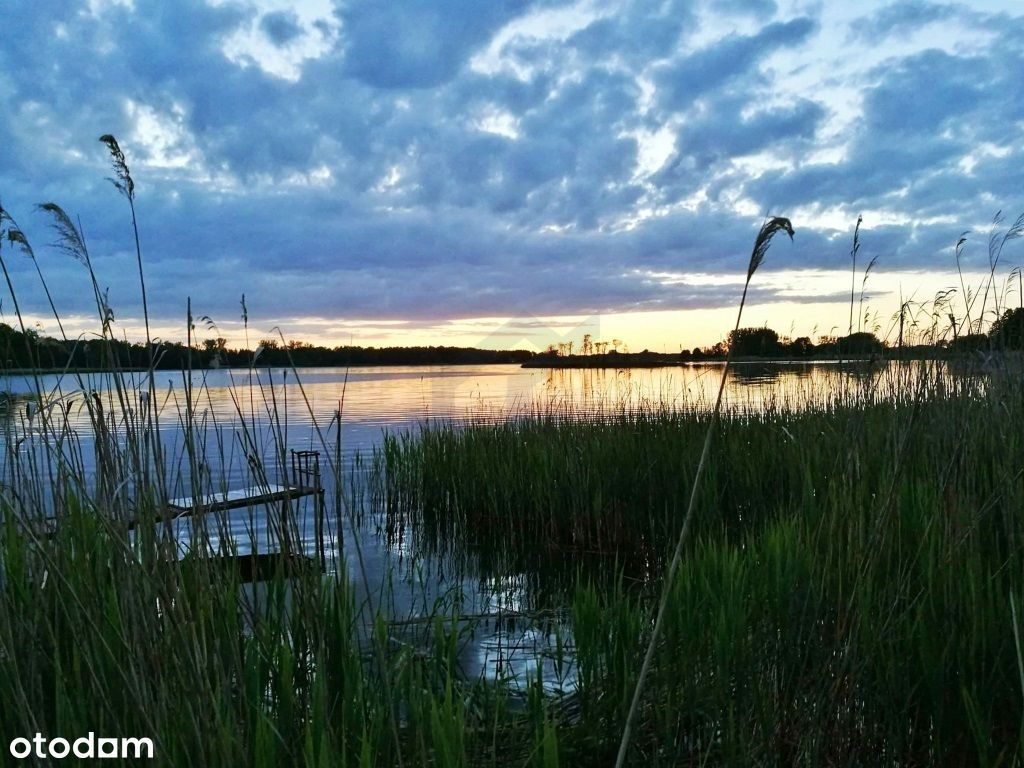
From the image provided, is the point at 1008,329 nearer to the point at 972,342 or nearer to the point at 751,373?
the point at 972,342

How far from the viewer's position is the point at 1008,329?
6266 millimetres

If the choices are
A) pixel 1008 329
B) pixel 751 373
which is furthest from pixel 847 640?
pixel 751 373

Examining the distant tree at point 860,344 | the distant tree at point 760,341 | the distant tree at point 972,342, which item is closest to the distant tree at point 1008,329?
the distant tree at point 972,342

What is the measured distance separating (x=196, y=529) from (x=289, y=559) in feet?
1.17

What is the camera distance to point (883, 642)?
252cm

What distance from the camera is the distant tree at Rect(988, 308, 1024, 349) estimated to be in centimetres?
550

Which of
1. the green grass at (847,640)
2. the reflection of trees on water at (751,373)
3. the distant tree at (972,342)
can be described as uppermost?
the distant tree at (972,342)

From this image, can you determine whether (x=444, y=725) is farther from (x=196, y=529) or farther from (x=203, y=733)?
(x=196, y=529)

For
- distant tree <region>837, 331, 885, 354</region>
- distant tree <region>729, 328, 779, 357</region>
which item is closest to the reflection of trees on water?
distant tree <region>729, 328, 779, 357</region>

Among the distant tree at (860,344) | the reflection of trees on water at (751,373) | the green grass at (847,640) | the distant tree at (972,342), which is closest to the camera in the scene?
the green grass at (847,640)

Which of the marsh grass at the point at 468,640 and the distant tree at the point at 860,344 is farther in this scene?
the distant tree at the point at 860,344

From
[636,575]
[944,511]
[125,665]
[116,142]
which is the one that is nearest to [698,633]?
[944,511]

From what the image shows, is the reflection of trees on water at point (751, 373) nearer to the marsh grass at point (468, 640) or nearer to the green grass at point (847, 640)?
the green grass at point (847, 640)

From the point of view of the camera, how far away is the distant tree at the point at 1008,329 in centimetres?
550
